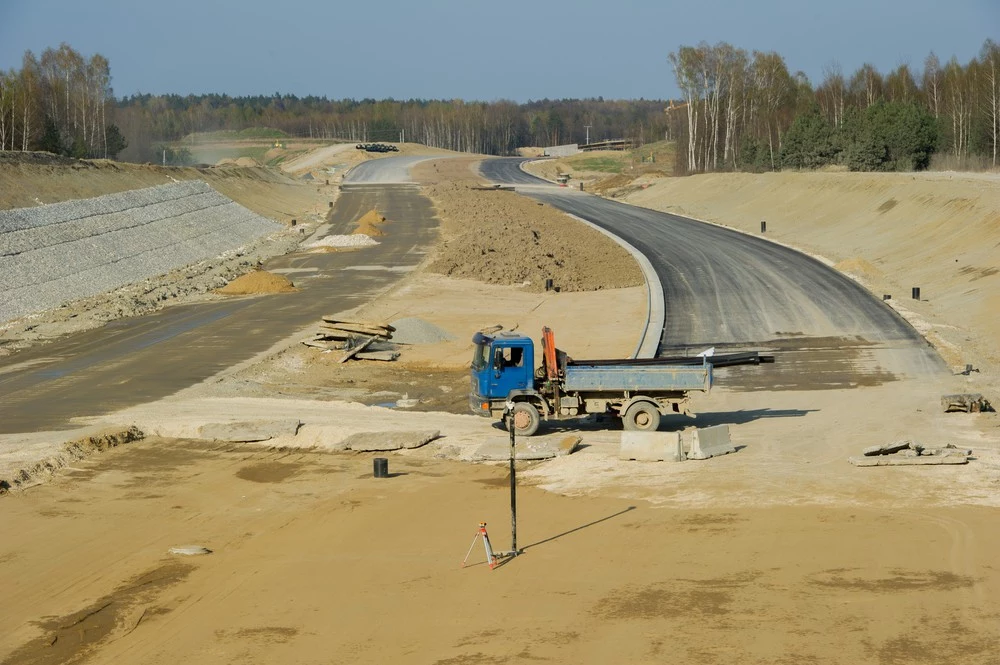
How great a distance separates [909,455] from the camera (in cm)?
2092

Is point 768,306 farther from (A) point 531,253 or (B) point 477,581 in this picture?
(B) point 477,581

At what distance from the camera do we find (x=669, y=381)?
2439cm

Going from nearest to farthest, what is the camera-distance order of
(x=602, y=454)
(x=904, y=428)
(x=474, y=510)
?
(x=474, y=510) → (x=602, y=454) → (x=904, y=428)


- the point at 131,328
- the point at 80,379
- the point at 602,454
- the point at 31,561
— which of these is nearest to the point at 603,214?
the point at 131,328

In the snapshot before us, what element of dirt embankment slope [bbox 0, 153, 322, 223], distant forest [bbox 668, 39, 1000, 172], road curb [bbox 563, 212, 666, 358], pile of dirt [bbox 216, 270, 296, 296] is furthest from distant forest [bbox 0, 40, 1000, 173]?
pile of dirt [bbox 216, 270, 296, 296]

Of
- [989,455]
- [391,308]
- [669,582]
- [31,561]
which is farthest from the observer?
[391,308]

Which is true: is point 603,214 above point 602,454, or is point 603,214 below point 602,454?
above

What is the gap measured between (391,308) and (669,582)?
31.4m

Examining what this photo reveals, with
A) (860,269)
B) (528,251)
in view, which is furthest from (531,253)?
(860,269)

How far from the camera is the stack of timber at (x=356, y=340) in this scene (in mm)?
36000

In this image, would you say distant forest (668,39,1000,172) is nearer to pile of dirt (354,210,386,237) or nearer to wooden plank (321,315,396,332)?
pile of dirt (354,210,386,237)

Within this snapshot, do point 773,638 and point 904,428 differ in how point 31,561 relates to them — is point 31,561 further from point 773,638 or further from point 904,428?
point 904,428

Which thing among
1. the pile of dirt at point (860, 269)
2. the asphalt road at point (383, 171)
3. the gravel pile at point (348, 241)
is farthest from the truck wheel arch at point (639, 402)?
the asphalt road at point (383, 171)

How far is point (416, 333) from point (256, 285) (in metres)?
14.9
